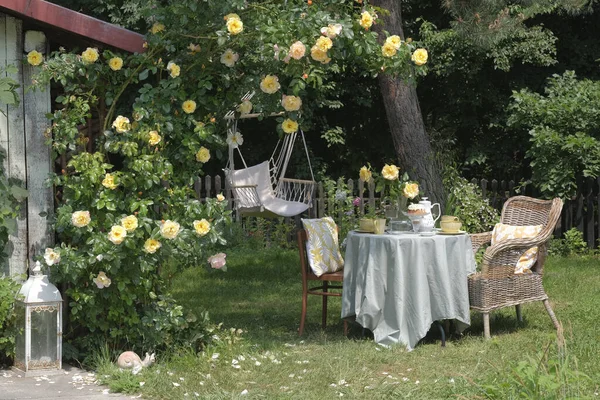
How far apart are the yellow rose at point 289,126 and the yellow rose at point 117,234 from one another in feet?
3.65

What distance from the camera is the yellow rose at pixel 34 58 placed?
5.29 meters

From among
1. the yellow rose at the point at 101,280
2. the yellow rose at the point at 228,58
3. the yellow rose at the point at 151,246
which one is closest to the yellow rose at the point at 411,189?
the yellow rose at the point at 228,58

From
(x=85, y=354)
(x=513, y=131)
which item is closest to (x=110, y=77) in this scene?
(x=85, y=354)

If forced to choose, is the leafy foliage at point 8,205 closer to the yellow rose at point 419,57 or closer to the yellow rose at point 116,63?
the yellow rose at point 116,63

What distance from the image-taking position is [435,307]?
19.9ft

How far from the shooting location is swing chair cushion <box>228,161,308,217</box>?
9.80 m

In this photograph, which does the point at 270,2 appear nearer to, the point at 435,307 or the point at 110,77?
the point at 110,77

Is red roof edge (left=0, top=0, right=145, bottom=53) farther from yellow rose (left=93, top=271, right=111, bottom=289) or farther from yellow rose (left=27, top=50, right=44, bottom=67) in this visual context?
yellow rose (left=93, top=271, right=111, bottom=289)

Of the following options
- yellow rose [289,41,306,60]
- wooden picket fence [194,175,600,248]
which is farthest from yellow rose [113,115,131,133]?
wooden picket fence [194,175,600,248]

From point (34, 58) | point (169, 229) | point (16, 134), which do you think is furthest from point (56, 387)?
point (34, 58)

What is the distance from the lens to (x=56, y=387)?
499 centimetres

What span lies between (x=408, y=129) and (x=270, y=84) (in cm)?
382

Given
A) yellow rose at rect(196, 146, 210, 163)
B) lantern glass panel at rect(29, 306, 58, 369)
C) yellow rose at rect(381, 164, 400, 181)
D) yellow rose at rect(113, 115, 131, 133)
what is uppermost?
yellow rose at rect(113, 115, 131, 133)

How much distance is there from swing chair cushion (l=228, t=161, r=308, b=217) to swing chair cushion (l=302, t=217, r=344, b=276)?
9.82ft
